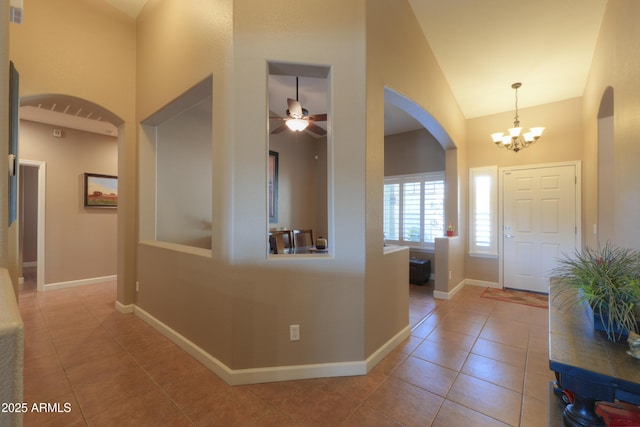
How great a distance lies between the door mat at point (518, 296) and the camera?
151 inches

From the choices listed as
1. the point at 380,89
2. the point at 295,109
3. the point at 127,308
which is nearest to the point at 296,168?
the point at 295,109

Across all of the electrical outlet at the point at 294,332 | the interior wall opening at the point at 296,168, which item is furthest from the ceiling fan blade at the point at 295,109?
the electrical outlet at the point at 294,332

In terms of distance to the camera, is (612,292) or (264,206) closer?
(612,292)

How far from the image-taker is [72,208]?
444cm

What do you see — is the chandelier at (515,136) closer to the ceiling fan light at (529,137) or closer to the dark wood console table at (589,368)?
the ceiling fan light at (529,137)

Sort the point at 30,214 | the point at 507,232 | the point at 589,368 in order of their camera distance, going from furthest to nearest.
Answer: the point at 30,214 < the point at 507,232 < the point at 589,368

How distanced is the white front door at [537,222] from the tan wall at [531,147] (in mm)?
179

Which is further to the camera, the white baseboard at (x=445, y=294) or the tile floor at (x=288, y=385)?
the white baseboard at (x=445, y=294)

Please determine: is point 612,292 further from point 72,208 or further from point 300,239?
point 72,208

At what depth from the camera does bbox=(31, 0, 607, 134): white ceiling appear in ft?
8.61

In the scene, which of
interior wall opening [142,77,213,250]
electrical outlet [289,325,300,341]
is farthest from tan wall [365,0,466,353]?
interior wall opening [142,77,213,250]

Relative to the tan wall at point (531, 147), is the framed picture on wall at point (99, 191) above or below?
below

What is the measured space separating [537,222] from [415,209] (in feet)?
6.48

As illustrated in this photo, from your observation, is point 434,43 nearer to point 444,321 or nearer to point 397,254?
point 397,254
